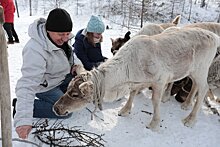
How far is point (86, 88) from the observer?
3607 millimetres

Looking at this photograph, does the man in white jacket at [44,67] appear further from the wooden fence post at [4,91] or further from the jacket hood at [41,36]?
the wooden fence post at [4,91]

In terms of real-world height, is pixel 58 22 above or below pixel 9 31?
above

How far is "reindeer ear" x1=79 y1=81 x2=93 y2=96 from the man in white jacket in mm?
557

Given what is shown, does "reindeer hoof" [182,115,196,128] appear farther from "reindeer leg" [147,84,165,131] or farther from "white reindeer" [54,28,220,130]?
"reindeer leg" [147,84,165,131]

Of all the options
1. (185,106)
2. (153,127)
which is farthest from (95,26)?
(185,106)

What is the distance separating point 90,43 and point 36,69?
77.5 inches

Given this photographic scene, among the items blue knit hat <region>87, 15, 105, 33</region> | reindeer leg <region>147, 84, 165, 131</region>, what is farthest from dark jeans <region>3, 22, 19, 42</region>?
reindeer leg <region>147, 84, 165, 131</region>

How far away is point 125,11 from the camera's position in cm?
1719

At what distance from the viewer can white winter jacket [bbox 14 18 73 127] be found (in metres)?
3.23

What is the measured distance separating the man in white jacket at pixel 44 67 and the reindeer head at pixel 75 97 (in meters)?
0.39

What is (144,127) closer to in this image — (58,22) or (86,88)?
(86,88)

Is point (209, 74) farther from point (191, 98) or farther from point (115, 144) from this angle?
point (115, 144)

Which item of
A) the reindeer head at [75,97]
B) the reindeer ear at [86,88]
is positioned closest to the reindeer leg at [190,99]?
the reindeer head at [75,97]

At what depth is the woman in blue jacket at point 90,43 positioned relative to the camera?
507 cm
